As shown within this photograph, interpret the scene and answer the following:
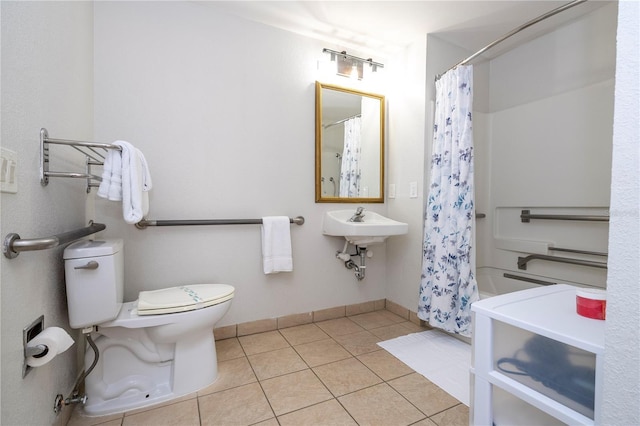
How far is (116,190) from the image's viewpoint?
Result: 3.95 feet

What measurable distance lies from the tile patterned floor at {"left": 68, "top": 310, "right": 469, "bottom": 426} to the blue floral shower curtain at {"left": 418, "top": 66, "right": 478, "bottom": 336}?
499 mm

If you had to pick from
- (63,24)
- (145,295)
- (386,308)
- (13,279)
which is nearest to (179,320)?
(145,295)

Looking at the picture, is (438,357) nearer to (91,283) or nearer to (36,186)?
(91,283)

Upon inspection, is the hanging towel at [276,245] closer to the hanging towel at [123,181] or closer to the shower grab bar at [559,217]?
the hanging towel at [123,181]

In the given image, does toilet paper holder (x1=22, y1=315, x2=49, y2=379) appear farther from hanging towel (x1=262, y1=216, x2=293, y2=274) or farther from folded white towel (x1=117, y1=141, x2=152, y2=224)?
hanging towel (x1=262, y1=216, x2=293, y2=274)

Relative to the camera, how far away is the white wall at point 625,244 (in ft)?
1.65

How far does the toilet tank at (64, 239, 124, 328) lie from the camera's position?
1.09 m

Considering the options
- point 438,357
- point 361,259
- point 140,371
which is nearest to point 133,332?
point 140,371

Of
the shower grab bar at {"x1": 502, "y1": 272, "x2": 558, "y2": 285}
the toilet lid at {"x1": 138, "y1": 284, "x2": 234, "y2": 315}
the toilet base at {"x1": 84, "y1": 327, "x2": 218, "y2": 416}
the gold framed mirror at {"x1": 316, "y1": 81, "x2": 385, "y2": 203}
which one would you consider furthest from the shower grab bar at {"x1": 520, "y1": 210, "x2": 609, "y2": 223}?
the toilet base at {"x1": 84, "y1": 327, "x2": 218, "y2": 416}

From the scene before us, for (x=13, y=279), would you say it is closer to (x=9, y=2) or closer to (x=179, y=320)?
(x=179, y=320)

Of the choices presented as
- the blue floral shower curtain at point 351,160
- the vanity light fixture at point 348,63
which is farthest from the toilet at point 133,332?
the vanity light fixture at point 348,63

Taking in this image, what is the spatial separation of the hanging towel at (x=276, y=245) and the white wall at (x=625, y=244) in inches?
61.7

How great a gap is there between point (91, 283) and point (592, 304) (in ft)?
5.75

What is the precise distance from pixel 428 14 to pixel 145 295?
2.36 m
